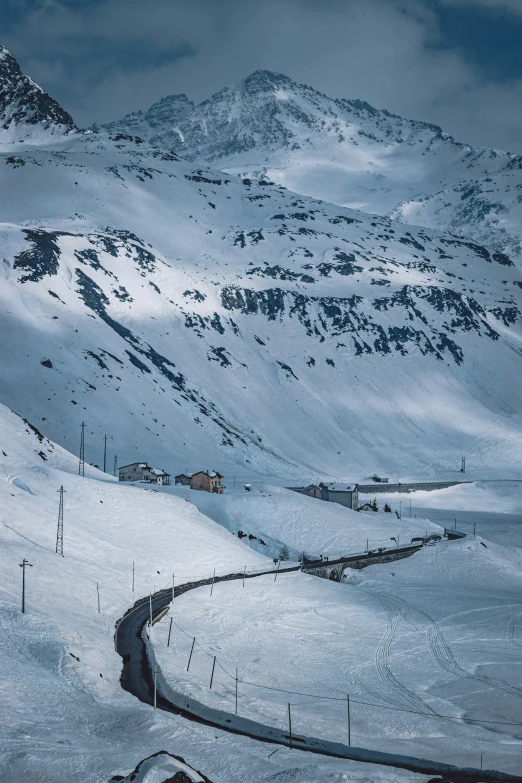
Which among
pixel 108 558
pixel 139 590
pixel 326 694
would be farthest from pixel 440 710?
pixel 108 558

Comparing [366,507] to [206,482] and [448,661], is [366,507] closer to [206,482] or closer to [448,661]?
[206,482]

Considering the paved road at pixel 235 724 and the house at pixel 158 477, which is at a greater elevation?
the house at pixel 158 477

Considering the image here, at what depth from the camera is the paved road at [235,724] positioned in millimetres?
28578

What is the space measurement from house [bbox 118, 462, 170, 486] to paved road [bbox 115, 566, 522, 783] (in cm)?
6489

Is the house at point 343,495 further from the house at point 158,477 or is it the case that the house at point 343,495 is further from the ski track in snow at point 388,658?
the ski track in snow at point 388,658

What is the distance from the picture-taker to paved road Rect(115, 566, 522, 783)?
2858 centimetres

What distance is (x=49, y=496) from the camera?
71875 millimetres

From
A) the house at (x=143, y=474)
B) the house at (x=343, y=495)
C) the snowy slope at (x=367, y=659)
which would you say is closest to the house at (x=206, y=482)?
the house at (x=143, y=474)

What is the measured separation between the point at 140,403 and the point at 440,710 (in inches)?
4525

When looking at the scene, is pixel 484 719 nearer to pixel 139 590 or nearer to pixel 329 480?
pixel 139 590

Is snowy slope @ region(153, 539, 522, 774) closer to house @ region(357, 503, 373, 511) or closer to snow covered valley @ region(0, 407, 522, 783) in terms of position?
snow covered valley @ region(0, 407, 522, 783)

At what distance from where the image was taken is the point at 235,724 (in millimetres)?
33406

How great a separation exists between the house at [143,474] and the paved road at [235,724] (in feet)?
213

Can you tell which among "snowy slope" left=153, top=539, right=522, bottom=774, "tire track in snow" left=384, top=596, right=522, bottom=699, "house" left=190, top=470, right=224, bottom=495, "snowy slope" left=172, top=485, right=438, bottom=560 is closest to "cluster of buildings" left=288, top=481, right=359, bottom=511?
"snowy slope" left=172, top=485, right=438, bottom=560
